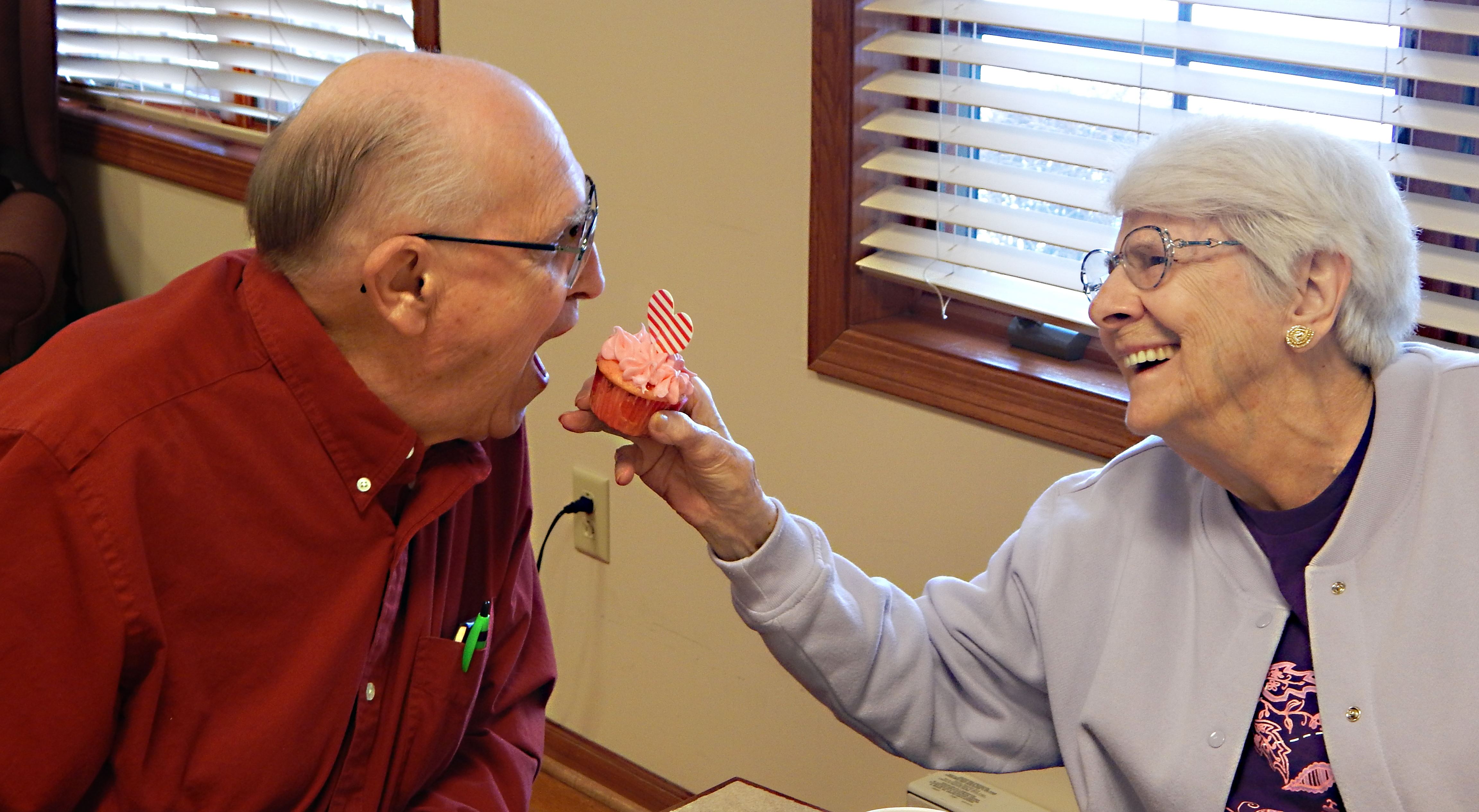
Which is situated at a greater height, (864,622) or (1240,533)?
(1240,533)

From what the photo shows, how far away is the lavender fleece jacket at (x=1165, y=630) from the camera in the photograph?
4.15 ft

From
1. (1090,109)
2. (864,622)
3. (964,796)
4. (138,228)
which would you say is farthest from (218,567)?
(138,228)

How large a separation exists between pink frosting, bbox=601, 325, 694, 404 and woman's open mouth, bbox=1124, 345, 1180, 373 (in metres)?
0.48

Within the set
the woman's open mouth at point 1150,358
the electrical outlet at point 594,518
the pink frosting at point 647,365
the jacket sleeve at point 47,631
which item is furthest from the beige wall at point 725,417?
the jacket sleeve at point 47,631

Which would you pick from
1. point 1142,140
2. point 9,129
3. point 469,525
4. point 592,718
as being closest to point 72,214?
point 9,129

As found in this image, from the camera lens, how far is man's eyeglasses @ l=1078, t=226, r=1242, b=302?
134 centimetres

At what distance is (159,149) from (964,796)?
288 cm

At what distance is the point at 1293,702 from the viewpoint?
1340 millimetres

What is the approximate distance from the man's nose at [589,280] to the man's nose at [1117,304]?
52 cm

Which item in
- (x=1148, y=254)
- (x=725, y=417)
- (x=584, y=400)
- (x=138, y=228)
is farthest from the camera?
(x=138, y=228)

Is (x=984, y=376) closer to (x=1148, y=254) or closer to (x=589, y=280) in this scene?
(x=1148, y=254)

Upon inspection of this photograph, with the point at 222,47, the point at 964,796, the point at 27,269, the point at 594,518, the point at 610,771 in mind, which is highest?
the point at 222,47

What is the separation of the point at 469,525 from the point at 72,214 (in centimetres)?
268

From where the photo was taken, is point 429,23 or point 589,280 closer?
point 589,280
